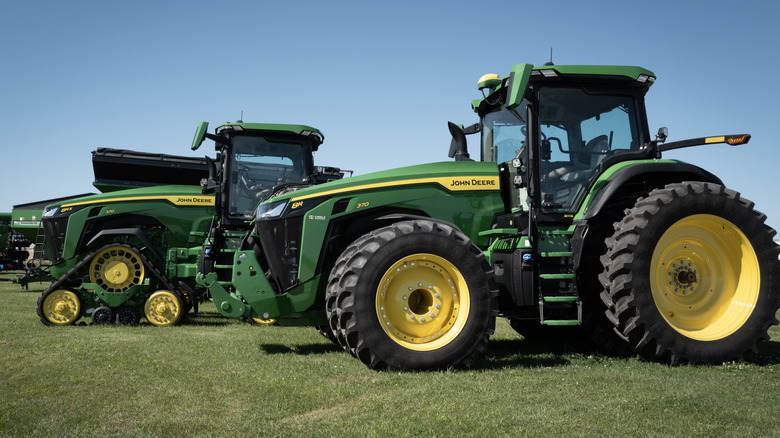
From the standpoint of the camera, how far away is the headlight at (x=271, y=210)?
6.05 m

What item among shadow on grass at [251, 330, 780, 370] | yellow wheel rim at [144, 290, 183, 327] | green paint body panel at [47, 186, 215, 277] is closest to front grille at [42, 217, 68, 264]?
green paint body panel at [47, 186, 215, 277]

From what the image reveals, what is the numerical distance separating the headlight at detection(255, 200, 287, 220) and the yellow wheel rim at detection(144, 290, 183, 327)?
394cm

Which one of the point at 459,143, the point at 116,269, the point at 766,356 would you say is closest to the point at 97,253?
the point at 116,269

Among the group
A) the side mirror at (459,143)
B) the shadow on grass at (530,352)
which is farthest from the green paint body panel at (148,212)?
the side mirror at (459,143)

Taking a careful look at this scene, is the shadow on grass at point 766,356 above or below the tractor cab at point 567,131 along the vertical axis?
below

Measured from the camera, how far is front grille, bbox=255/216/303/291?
5956 mm

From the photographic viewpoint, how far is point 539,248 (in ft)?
19.5

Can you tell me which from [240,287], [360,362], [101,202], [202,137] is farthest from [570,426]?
[101,202]

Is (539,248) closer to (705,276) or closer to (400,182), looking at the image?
(400,182)

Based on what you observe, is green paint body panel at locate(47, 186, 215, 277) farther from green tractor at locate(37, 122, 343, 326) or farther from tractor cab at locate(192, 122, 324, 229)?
tractor cab at locate(192, 122, 324, 229)

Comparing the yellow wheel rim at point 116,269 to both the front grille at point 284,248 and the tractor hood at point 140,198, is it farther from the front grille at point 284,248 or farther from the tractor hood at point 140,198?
the front grille at point 284,248

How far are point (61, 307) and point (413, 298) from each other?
6.33 meters

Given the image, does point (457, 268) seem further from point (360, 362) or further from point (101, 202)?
point (101, 202)

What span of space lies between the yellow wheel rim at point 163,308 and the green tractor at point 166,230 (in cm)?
2
